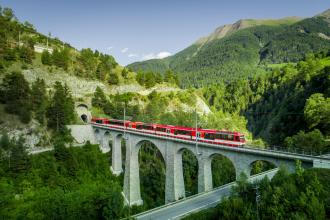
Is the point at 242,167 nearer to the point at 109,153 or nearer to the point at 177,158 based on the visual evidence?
the point at 177,158

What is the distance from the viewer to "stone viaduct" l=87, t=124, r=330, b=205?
2709 centimetres

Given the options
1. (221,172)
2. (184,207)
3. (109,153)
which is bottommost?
(221,172)

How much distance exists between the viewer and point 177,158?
39.3 meters

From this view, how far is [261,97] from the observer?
5002 inches

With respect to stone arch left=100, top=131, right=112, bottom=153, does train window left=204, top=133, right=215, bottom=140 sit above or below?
above

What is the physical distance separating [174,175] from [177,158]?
2581mm

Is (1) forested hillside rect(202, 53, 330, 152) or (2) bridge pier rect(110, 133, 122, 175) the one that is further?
(2) bridge pier rect(110, 133, 122, 175)

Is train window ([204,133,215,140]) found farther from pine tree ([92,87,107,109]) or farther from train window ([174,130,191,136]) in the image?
pine tree ([92,87,107,109])

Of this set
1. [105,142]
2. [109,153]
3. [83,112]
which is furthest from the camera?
[83,112]

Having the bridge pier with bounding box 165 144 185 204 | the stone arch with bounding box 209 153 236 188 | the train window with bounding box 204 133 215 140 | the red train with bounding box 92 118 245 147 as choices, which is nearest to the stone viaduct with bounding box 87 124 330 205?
the bridge pier with bounding box 165 144 185 204

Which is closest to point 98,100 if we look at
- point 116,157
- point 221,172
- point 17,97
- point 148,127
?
point 17,97

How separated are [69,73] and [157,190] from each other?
2049 inches

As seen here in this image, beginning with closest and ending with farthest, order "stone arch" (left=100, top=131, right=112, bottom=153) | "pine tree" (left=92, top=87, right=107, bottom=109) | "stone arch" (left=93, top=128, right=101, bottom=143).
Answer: "stone arch" (left=100, top=131, right=112, bottom=153)
"stone arch" (left=93, top=128, right=101, bottom=143)
"pine tree" (left=92, top=87, right=107, bottom=109)

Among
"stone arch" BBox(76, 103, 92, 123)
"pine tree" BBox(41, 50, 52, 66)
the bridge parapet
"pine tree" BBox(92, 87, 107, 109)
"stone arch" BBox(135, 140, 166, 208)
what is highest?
"pine tree" BBox(41, 50, 52, 66)
